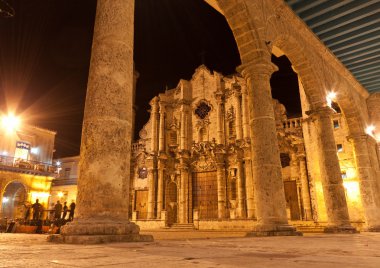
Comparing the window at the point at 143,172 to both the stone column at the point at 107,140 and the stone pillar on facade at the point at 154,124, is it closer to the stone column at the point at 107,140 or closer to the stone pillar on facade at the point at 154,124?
the stone pillar on facade at the point at 154,124

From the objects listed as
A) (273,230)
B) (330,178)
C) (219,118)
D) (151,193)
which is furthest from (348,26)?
(151,193)

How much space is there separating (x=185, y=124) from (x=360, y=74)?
12981mm

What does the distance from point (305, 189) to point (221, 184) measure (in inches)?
229

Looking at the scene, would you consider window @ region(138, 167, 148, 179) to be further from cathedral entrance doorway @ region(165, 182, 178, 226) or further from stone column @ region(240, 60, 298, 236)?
stone column @ region(240, 60, 298, 236)

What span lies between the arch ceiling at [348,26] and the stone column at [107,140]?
23.2 feet

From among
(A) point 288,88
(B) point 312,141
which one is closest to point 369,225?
(B) point 312,141

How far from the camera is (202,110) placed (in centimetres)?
2339

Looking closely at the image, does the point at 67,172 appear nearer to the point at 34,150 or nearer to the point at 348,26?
the point at 34,150

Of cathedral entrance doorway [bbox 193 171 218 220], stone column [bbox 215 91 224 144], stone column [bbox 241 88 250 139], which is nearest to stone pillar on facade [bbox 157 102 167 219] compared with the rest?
cathedral entrance doorway [bbox 193 171 218 220]

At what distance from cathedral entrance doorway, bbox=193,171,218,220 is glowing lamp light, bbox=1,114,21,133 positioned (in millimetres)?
14110

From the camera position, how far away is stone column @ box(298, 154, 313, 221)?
52.8 feet

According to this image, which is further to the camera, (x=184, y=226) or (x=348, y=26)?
(x=184, y=226)

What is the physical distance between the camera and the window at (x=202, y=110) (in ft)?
75.9

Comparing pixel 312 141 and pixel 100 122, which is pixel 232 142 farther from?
pixel 100 122
